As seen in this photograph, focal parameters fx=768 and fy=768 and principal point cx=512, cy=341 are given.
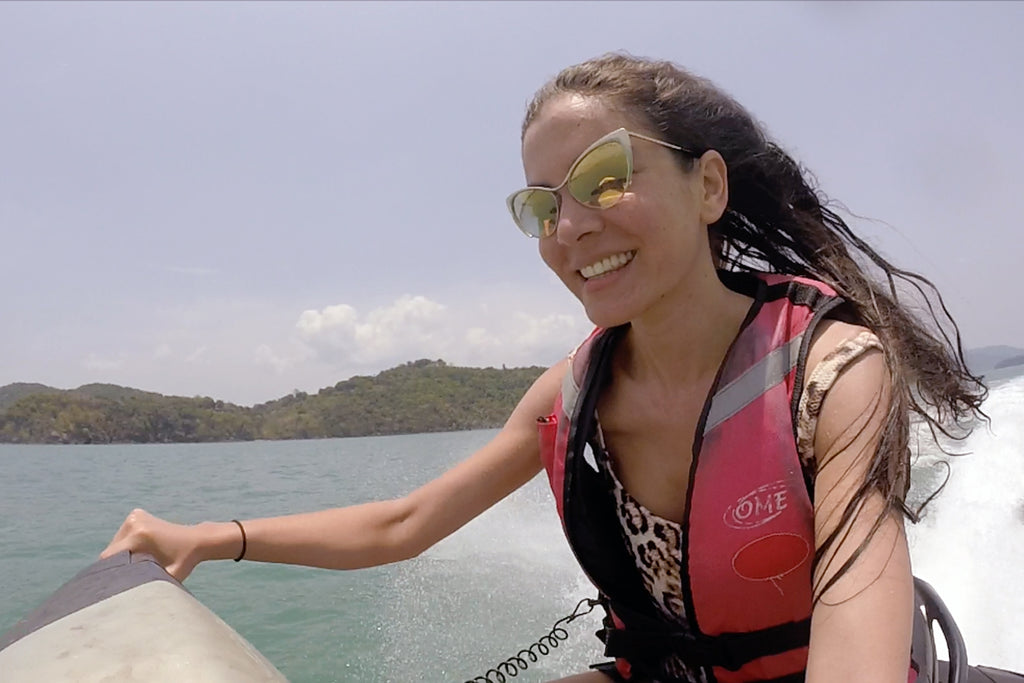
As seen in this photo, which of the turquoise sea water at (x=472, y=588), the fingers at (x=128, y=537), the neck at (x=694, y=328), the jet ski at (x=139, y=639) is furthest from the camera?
the turquoise sea water at (x=472, y=588)

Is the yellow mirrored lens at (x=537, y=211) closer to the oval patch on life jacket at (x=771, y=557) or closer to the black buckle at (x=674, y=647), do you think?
the oval patch on life jacket at (x=771, y=557)

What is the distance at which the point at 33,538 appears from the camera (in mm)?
11500

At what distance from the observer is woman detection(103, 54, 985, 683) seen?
1.33 meters

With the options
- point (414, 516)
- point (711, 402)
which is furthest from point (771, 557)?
point (414, 516)

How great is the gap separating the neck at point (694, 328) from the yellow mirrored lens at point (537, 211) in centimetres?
29

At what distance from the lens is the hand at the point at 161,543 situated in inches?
71.9

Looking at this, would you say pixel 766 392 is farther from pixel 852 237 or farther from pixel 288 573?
pixel 288 573

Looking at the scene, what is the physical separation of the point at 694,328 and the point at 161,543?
53.5 inches

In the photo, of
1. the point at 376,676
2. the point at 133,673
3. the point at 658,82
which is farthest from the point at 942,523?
the point at 133,673

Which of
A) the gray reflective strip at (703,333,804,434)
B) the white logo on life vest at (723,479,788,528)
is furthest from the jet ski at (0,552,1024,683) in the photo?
the gray reflective strip at (703,333,804,434)

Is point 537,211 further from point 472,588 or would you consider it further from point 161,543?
point 472,588

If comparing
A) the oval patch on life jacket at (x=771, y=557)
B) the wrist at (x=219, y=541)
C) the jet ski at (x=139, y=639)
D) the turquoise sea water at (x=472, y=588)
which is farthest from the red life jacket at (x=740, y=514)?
the turquoise sea water at (x=472, y=588)

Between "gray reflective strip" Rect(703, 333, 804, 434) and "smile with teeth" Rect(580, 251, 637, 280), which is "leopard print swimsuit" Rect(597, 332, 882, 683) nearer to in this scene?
"gray reflective strip" Rect(703, 333, 804, 434)

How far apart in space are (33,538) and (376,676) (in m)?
9.24
